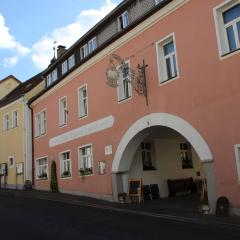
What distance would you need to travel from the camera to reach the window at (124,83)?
17.7m

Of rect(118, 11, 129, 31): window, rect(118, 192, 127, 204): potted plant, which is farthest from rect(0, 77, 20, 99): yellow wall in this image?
rect(118, 192, 127, 204): potted plant

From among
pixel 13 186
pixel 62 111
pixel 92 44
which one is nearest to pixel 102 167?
pixel 62 111

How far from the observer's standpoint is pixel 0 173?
32531mm

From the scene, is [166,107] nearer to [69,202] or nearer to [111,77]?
[111,77]

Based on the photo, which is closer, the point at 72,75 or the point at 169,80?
the point at 169,80

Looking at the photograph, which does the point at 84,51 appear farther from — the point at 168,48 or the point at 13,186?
the point at 13,186

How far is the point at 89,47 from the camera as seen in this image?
22766 millimetres

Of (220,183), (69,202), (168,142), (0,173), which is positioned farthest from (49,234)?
(0,173)

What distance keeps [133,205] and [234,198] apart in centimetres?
560

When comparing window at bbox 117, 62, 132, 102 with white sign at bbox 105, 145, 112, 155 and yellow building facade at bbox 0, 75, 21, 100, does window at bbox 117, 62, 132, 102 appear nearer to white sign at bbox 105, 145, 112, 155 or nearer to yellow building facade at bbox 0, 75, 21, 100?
white sign at bbox 105, 145, 112, 155

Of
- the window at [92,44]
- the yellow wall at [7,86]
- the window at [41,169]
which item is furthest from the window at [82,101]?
the yellow wall at [7,86]

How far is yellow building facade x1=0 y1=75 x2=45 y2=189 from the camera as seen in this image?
29141 mm

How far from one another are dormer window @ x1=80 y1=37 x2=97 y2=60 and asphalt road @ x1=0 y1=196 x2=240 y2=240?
1043cm

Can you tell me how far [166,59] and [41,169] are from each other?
15100 millimetres
